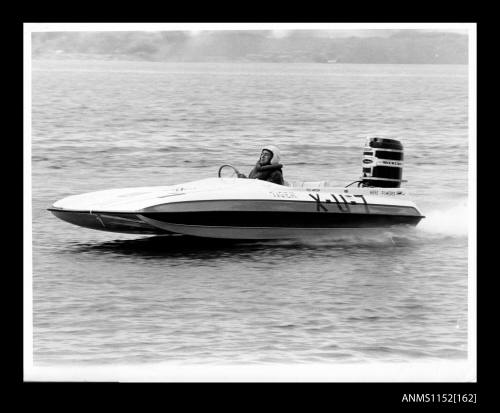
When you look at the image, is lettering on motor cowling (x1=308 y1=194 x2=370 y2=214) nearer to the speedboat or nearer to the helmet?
the speedboat

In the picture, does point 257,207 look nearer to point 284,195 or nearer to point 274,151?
point 284,195

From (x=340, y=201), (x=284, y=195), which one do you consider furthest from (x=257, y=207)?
(x=340, y=201)

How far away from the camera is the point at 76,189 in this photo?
40.8ft

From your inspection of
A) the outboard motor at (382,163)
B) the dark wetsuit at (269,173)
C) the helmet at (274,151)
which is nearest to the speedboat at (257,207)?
the outboard motor at (382,163)

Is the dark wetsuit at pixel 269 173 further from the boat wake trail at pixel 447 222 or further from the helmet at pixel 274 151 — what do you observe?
the boat wake trail at pixel 447 222

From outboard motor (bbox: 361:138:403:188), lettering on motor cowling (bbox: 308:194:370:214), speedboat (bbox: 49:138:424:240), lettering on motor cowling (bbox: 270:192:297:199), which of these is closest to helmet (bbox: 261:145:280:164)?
speedboat (bbox: 49:138:424:240)

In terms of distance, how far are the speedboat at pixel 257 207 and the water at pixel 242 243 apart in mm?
177

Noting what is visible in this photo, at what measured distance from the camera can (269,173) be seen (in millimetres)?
12148

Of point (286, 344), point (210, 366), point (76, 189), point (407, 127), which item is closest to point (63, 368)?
point (210, 366)

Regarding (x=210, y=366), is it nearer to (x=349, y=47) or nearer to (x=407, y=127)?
(x=349, y=47)

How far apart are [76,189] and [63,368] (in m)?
3.37

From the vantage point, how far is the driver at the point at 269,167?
12094 mm

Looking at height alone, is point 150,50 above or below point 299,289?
above

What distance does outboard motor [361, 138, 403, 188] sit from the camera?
12109 millimetres
